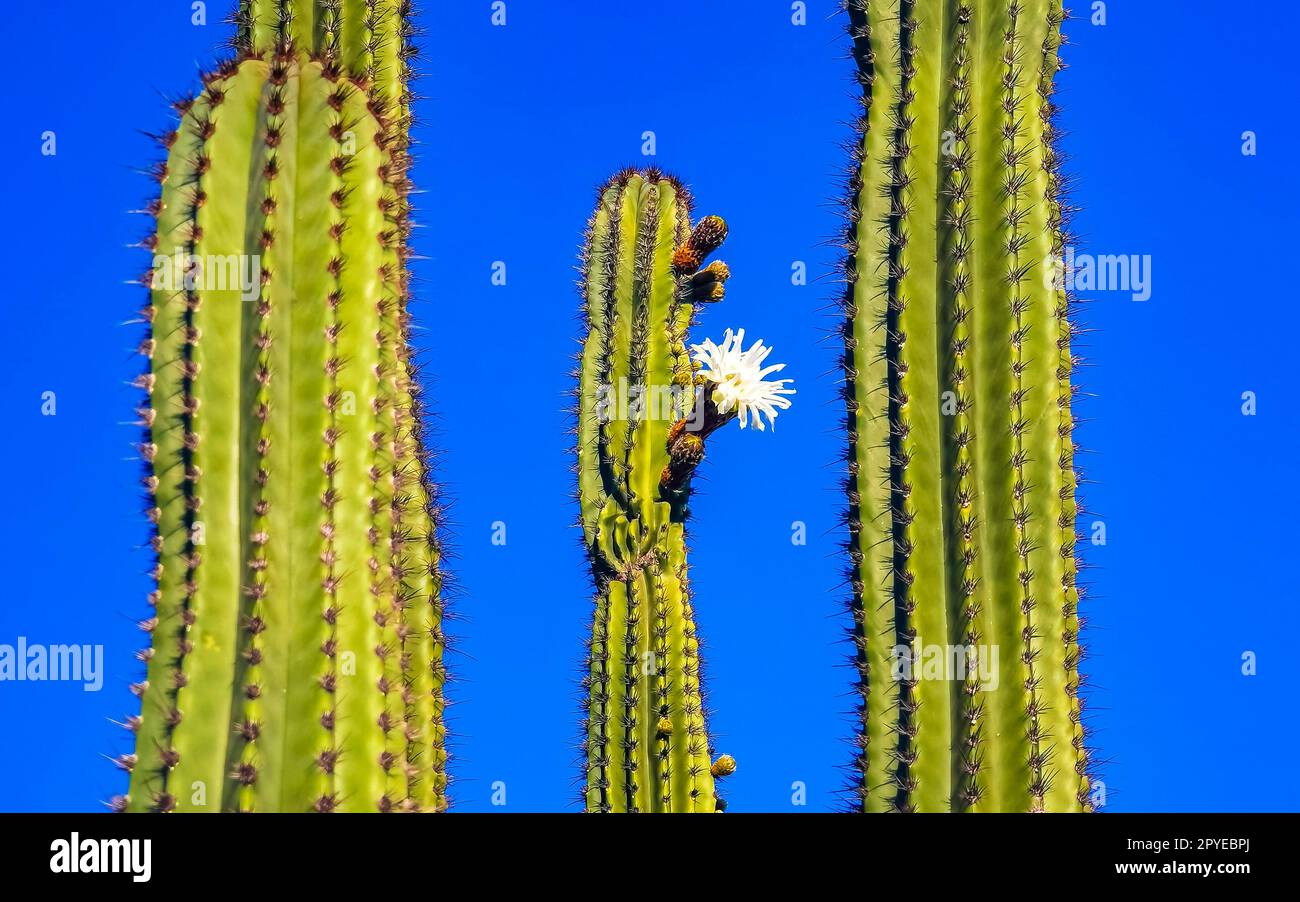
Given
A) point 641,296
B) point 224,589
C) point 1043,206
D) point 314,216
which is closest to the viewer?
point 224,589

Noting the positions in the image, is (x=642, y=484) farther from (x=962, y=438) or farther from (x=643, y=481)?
(x=962, y=438)

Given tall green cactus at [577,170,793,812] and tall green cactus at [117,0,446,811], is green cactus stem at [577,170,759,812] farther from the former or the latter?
tall green cactus at [117,0,446,811]

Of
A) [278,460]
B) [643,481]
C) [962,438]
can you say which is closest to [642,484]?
[643,481]

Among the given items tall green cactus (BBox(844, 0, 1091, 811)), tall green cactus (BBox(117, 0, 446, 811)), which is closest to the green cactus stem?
tall green cactus (BBox(844, 0, 1091, 811))

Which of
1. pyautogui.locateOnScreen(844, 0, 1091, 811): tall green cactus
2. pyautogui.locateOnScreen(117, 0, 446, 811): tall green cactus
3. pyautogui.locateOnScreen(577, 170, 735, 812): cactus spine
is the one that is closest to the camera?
pyautogui.locateOnScreen(117, 0, 446, 811): tall green cactus

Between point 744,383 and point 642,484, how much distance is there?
1.02m

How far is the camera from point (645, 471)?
9.44 meters

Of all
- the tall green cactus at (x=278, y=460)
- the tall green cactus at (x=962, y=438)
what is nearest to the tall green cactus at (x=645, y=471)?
the tall green cactus at (x=962, y=438)

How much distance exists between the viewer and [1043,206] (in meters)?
6.30

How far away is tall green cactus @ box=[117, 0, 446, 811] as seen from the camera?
5121 millimetres

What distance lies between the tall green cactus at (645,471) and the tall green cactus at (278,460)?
301 cm
